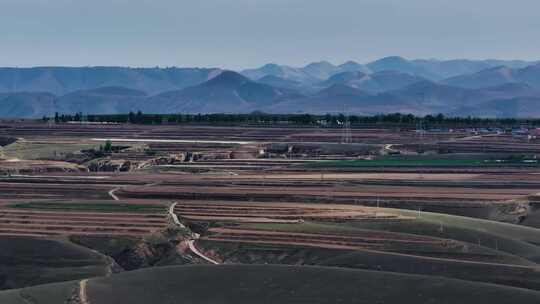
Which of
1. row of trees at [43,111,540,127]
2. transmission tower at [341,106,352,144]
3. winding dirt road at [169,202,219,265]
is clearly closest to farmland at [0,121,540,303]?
winding dirt road at [169,202,219,265]

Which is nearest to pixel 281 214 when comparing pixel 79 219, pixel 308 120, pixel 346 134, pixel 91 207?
pixel 79 219

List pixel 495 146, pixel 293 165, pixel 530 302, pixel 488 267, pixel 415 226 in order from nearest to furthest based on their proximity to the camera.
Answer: pixel 530 302 → pixel 488 267 → pixel 415 226 → pixel 293 165 → pixel 495 146

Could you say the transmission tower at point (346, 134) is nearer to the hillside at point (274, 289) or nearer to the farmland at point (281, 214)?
the farmland at point (281, 214)

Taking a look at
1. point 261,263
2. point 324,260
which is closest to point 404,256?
point 324,260

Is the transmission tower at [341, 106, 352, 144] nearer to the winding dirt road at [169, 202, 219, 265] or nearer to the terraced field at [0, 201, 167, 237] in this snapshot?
the terraced field at [0, 201, 167, 237]

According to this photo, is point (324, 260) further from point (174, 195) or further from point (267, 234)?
point (174, 195)

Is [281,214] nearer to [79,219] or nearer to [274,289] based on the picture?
[79,219]
